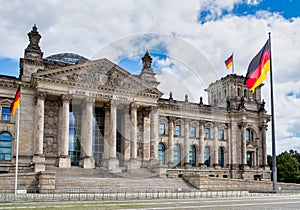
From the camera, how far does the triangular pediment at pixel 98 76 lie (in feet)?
187

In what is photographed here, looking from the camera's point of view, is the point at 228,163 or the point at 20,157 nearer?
the point at 20,157

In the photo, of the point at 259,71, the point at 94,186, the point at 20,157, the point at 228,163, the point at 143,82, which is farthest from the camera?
the point at 228,163

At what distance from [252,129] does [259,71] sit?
43557 mm

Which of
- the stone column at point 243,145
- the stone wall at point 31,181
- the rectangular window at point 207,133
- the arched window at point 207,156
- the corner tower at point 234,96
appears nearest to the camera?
the stone wall at point 31,181

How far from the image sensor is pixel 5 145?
2232 inches

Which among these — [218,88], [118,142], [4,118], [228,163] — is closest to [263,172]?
[228,163]

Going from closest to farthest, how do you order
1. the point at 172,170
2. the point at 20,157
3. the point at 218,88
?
1. the point at 20,157
2. the point at 172,170
3. the point at 218,88

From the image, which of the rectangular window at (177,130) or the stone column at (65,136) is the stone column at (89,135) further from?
the rectangular window at (177,130)

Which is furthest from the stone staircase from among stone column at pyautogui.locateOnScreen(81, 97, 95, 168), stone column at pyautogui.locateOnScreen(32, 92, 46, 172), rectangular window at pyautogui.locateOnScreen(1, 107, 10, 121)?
rectangular window at pyautogui.locateOnScreen(1, 107, 10, 121)

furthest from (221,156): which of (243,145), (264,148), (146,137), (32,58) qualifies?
(32,58)

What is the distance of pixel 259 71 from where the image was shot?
4159 centimetres

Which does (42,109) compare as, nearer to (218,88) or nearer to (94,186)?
(94,186)

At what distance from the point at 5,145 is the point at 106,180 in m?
17.8

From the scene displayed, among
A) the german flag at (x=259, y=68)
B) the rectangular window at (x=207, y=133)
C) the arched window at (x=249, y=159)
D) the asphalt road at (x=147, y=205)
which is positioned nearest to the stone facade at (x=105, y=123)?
the rectangular window at (x=207, y=133)
